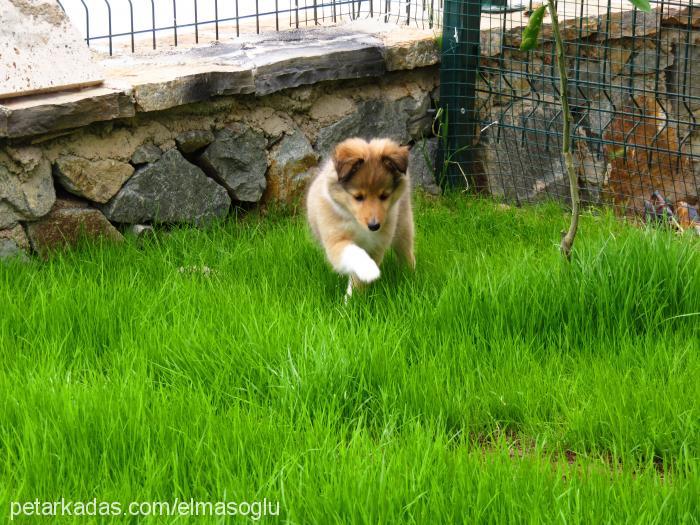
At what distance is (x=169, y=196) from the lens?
19.4 feet

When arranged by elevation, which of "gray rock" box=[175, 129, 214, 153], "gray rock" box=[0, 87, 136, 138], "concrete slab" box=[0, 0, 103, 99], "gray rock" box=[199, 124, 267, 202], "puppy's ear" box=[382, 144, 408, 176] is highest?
"concrete slab" box=[0, 0, 103, 99]

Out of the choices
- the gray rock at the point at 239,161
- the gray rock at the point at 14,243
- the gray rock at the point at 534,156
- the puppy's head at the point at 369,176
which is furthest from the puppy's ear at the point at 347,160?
the gray rock at the point at 534,156

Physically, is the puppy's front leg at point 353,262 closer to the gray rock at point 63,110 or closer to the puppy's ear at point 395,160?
the puppy's ear at point 395,160

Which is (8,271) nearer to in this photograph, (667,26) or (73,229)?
(73,229)

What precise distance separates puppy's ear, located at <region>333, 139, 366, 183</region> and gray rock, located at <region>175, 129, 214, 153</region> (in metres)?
1.41

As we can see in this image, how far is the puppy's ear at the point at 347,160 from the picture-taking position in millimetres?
4789

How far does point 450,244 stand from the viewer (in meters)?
5.81

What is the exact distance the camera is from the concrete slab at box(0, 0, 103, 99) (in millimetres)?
5238

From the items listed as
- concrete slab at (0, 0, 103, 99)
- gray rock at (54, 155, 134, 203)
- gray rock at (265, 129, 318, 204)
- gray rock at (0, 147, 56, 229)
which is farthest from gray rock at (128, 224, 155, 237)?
gray rock at (265, 129, 318, 204)

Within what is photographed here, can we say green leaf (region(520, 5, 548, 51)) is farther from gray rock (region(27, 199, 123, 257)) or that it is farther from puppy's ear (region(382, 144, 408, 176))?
gray rock (region(27, 199, 123, 257))

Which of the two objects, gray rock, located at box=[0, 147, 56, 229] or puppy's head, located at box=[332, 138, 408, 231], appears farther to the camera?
gray rock, located at box=[0, 147, 56, 229]

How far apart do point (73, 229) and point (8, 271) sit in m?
0.62

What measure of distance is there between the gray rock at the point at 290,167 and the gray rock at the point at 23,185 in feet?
5.10

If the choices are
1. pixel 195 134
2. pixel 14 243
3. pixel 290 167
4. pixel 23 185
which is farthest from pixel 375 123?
pixel 14 243
